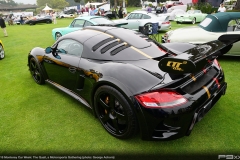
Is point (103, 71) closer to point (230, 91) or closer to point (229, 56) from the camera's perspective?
point (230, 91)

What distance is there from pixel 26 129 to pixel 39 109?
22.2 inches

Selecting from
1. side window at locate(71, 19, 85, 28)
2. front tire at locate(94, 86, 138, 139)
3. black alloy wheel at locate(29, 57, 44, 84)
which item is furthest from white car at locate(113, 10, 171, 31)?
front tire at locate(94, 86, 138, 139)

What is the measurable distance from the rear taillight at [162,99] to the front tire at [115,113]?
0.23 metres

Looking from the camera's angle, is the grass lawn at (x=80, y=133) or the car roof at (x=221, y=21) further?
the car roof at (x=221, y=21)

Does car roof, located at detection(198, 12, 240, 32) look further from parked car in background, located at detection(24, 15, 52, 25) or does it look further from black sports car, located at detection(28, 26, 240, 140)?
parked car in background, located at detection(24, 15, 52, 25)

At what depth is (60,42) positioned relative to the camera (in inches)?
138

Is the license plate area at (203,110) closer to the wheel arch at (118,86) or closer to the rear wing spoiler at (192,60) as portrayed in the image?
the rear wing spoiler at (192,60)

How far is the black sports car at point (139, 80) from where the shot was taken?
6.45ft

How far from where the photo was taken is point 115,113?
7.75 feet

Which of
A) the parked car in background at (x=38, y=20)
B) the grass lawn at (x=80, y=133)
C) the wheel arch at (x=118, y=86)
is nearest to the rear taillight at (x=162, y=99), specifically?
the wheel arch at (x=118, y=86)

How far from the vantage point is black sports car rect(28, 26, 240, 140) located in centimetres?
197

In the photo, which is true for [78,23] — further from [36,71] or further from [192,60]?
[192,60]

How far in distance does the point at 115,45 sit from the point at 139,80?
93cm

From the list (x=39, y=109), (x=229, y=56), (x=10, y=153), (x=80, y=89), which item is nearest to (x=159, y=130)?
(x=80, y=89)
